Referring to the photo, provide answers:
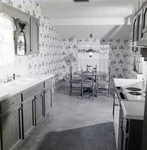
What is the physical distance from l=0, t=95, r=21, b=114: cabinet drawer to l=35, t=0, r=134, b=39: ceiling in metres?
2.30

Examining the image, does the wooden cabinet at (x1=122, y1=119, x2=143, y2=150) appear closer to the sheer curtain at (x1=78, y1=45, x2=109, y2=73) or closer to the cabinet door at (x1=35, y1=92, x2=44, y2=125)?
the cabinet door at (x1=35, y1=92, x2=44, y2=125)

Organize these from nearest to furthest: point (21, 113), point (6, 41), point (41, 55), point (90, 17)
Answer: point (21, 113) < point (6, 41) < point (41, 55) < point (90, 17)

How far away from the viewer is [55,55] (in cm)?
620

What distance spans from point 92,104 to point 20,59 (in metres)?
2.21

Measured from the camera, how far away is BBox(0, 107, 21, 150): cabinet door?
208cm

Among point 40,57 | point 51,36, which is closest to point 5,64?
point 40,57

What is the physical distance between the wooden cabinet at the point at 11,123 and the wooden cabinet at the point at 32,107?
0.47 ft

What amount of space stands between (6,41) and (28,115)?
1268mm

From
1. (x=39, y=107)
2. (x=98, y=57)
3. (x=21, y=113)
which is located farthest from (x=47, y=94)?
(x=98, y=57)

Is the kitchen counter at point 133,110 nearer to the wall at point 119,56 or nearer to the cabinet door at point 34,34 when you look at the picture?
the cabinet door at point 34,34

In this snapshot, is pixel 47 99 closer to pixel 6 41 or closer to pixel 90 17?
pixel 6 41

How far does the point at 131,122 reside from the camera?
155 centimetres

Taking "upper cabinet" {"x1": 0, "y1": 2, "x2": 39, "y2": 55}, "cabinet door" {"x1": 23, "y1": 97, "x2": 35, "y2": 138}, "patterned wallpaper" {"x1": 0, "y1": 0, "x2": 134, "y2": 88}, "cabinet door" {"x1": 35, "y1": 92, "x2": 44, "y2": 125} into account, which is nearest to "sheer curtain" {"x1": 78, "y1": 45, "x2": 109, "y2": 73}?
"patterned wallpaper" {"x1": 0, "y1": 0, "x2": 134, "y2": 88}

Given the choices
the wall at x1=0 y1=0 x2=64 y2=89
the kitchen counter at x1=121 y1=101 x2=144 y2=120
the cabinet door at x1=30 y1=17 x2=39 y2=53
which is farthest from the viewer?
the cabinet door at x1=30 y1=17 x2=39 y2=53
